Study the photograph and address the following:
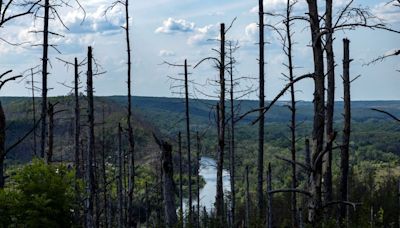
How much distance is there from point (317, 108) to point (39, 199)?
5749 mm

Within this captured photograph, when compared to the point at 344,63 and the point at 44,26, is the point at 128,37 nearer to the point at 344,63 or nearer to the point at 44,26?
the point at 44,26

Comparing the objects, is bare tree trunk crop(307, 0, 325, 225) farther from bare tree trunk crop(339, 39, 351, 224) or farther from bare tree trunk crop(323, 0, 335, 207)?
bare tree trunk crop(339, 39, 351, 224)

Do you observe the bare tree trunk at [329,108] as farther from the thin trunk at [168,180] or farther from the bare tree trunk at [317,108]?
the bare tree trunk at [317,108]

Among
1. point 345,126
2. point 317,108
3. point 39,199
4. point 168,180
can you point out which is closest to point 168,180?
point 168,180

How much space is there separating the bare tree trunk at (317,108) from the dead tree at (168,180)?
17.9ft

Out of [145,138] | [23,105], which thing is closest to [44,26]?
[145,138]

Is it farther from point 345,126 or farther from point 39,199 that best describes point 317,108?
point 345,126

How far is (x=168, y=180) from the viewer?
447 inches

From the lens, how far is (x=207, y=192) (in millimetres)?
90938

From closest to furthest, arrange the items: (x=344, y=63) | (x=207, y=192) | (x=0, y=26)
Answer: (x=0, y=26) < (x=344, y=63) < (x=207, y=192)

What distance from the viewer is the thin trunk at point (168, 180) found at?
11.2 m

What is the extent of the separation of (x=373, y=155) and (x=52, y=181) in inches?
5122

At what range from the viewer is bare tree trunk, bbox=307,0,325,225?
5910 millimetres

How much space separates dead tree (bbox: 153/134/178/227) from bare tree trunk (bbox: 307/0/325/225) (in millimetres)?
5471
